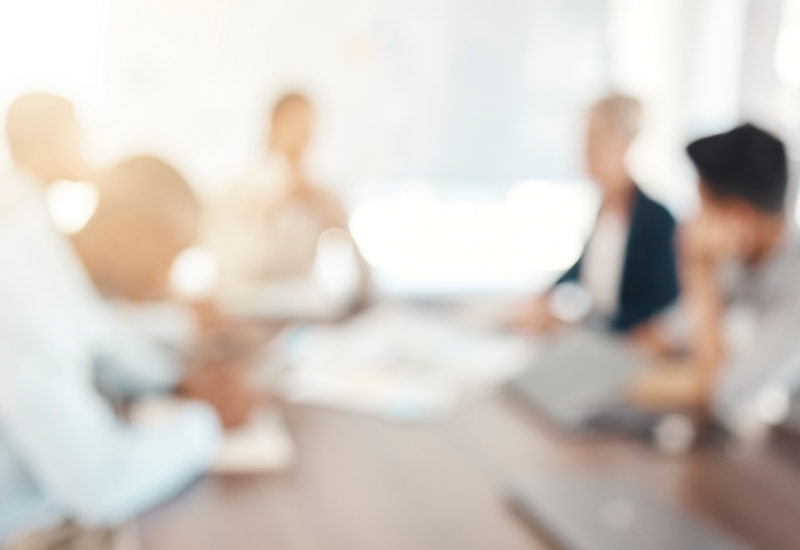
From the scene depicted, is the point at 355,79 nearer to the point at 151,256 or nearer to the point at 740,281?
the point at 151,256

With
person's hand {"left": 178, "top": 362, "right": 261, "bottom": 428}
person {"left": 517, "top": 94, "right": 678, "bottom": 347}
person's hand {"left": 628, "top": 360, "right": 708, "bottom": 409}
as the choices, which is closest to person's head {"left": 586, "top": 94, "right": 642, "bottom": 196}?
person {"left": 517, "top": 94, "right": 678, "bottom": 347}

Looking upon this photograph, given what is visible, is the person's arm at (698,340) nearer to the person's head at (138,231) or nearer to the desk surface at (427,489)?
the desk surface at (427,489)

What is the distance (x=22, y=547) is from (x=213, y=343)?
76 cm

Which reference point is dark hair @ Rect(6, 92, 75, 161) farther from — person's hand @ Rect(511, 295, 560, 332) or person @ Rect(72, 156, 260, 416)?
person's hand @ Rect(511, 295, 560, 332)

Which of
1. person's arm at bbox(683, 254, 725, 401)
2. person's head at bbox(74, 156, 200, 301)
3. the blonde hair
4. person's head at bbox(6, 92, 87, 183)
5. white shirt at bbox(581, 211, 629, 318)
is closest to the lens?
person's head at bbox(6, 92, 87, 183)

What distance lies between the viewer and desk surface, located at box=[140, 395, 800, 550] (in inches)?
34.9

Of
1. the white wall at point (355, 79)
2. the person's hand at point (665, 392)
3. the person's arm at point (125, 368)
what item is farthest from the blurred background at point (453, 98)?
the person's arm at point (125, 368)

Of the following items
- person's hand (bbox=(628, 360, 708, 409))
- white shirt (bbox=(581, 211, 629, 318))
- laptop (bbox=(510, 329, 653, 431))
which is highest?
laptop (bbox=(510, 329, 653, 431))

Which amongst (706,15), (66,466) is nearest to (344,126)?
(706,15)

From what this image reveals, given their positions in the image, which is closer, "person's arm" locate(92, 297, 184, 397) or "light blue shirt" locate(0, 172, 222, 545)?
"light blue shirt" locate(0, 172, 222, 545)

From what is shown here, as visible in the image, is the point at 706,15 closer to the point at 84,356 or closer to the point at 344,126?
the point at 344,126

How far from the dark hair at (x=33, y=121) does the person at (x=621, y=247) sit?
1.13 m

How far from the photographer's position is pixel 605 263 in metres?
2.11

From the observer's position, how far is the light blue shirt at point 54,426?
0.88 metres
